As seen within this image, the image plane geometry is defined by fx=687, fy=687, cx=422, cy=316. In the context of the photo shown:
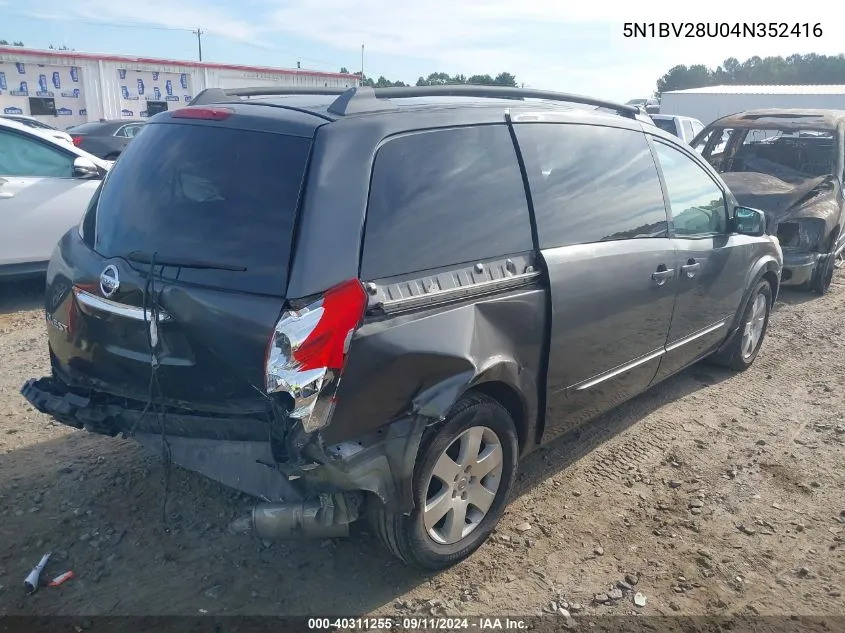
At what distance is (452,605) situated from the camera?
2766 millimetres

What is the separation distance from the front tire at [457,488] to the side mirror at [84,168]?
532 centimetres

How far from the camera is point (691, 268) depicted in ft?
13.6

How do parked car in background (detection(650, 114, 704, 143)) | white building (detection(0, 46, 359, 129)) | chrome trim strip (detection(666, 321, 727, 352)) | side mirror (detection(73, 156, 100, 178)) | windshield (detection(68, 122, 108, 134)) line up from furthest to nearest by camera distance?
1. white building (detection(0, 46, 359, 129))
2. windshield (detection(68, 122, 108, 134))
3. parked car in background (detection(650, 114, 704, 143))
4. side mirror (detection(73, 156, 100, 178))
5. chrome trim strip (detection(666, 321, 727, 352))

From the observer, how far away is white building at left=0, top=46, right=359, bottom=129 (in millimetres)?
25375

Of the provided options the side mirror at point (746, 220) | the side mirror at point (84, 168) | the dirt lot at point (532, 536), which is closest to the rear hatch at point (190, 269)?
the dirt lot at point (532, 536)

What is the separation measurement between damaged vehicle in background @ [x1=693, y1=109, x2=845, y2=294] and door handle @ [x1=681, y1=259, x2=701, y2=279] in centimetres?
330

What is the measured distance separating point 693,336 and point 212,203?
315cm

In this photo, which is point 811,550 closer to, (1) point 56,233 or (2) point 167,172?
(2) point 167,172

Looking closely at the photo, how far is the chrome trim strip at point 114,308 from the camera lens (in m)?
2.64

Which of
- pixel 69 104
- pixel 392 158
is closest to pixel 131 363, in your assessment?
pixel 392 158

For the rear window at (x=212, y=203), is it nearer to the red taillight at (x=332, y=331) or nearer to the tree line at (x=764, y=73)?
the red taillight at (x=332, y=331)

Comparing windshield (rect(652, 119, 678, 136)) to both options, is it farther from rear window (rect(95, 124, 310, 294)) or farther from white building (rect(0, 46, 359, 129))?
white building (rect(0, 46, 359, 129))

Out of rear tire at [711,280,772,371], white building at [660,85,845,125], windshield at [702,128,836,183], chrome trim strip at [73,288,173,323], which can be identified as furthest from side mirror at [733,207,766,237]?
white building at [660,85,845,125]

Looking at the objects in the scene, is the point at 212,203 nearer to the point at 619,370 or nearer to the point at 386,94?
the point at 386,94
